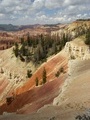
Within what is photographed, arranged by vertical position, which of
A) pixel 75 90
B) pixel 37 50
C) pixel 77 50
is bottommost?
pixel 37 50

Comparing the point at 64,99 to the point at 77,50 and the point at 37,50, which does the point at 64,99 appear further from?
the point at 37,50

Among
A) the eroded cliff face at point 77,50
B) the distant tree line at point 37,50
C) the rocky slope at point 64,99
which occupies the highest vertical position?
the rocky slope at point 64,99

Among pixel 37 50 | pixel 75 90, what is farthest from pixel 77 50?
pixel 75 90

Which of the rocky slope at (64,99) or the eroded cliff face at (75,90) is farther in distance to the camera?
the eroded cliff face at (75,90)

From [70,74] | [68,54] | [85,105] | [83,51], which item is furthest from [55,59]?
[85,105]

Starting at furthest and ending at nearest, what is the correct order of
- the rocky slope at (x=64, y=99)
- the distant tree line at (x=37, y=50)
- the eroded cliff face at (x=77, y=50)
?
the distant tree line at (x=37, y=50) → the eroded cliff face at (x=77, y=50) → the rocky slope at (x=64, y=99)

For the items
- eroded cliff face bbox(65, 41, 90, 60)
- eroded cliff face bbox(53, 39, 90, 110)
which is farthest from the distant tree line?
eroded cliff face bbox(53, 39, 90, 110)

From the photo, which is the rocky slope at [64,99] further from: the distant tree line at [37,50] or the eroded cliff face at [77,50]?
the distant tree line at [37,50]

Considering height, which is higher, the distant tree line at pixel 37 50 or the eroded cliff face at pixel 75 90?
the eroded cliff face at pixel 75 90

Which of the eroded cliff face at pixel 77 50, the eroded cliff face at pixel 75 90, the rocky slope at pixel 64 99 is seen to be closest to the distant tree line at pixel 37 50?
the eroded cliff face at pixel 77 50

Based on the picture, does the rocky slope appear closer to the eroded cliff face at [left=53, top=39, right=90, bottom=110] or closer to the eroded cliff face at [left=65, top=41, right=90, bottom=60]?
the eroded cliff face at [left=53, top=39, right=90, bottom=110]

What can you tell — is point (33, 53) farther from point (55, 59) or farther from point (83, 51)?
point (83, 51)

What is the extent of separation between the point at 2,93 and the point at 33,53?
109 feet

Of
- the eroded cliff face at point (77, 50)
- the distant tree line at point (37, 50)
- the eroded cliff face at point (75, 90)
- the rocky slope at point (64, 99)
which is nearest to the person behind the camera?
the rocky slope at point (64, 99)
